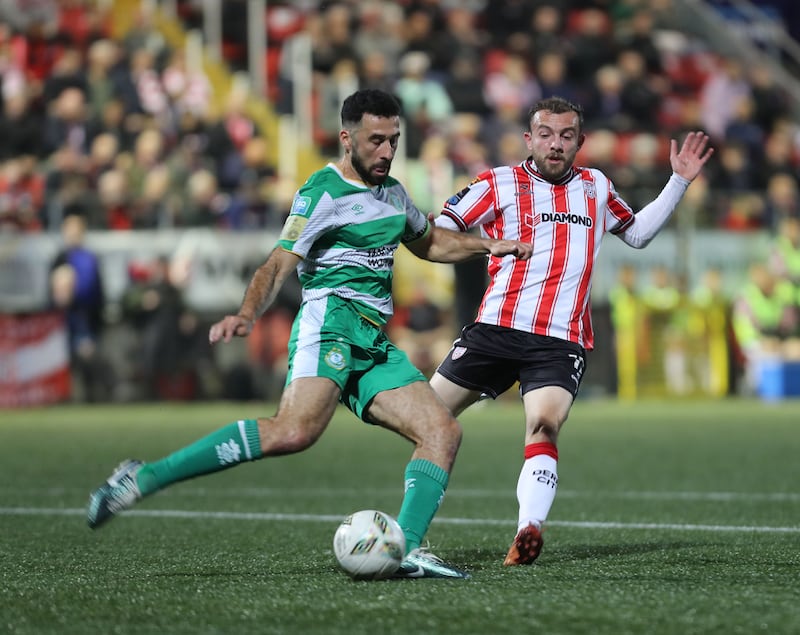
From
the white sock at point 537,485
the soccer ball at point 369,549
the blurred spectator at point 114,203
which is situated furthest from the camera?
the blurred spectator at point 114,203

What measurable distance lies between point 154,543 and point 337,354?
4.88 ft

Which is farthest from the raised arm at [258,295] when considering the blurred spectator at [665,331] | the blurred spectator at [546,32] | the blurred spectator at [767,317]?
the blurred spectator at [546,32]

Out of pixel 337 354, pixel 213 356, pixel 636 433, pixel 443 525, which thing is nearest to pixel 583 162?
pixel 213 356

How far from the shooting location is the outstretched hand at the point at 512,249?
227 inches

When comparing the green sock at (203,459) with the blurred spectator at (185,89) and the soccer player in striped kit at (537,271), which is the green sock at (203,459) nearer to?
the soccer player in striped kit at (537,271)

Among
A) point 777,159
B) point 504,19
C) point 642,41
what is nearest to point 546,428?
point 777,159

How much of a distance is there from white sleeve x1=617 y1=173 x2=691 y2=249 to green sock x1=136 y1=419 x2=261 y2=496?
2.16 metres

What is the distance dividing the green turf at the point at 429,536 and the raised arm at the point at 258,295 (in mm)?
852

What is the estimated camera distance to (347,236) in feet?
18.8

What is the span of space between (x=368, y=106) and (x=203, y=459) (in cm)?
142

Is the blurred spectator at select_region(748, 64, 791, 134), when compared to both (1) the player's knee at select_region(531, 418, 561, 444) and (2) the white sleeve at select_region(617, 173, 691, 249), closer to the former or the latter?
(2) the white sleeve at select_region(617, 173, 691, 249)

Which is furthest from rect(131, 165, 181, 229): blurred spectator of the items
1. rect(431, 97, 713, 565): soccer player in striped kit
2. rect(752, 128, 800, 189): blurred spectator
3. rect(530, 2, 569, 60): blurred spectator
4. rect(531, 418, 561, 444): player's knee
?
rect(531, 418, 561, 444): player's knee

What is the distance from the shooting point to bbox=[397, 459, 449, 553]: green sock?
558 cm

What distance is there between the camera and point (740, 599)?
4734mm
